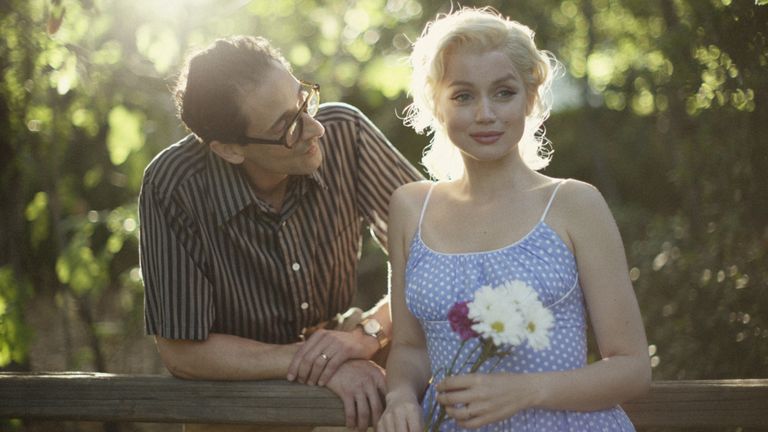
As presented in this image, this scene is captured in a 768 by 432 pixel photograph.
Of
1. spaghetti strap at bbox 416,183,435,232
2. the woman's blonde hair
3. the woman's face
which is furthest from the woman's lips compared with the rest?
spaghetti strap at bbox 416,183,435,232

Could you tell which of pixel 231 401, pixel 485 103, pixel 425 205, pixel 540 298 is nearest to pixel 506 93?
pixel 485 103

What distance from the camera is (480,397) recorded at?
1.97 meters

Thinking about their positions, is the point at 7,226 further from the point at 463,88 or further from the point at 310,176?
the point at 463,88

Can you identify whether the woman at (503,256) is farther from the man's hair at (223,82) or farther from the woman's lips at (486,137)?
the man's hair at (223,82)

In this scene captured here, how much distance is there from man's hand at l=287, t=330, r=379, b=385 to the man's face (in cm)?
56

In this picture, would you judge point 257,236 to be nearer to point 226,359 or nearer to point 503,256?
point 226,359

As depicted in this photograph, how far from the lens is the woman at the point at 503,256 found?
2141 millimetres

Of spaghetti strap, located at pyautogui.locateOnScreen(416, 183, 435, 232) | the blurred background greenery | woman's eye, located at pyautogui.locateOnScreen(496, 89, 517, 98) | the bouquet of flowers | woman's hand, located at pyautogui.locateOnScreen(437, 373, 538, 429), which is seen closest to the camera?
the bouquet of flowers

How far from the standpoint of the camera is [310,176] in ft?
9.64

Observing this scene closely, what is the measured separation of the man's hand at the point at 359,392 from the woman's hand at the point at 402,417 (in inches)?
4.5

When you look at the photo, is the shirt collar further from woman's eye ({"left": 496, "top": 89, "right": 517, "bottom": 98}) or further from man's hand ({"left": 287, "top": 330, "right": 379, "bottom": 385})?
woman's eye ({"left": 496, "top": 89, "right": 517, "bottom": 98})

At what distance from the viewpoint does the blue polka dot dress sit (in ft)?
7.24

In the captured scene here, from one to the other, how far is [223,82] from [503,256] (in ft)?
3.63

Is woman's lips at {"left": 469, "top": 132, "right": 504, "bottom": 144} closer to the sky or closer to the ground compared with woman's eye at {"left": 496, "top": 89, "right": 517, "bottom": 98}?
closer to the ground
